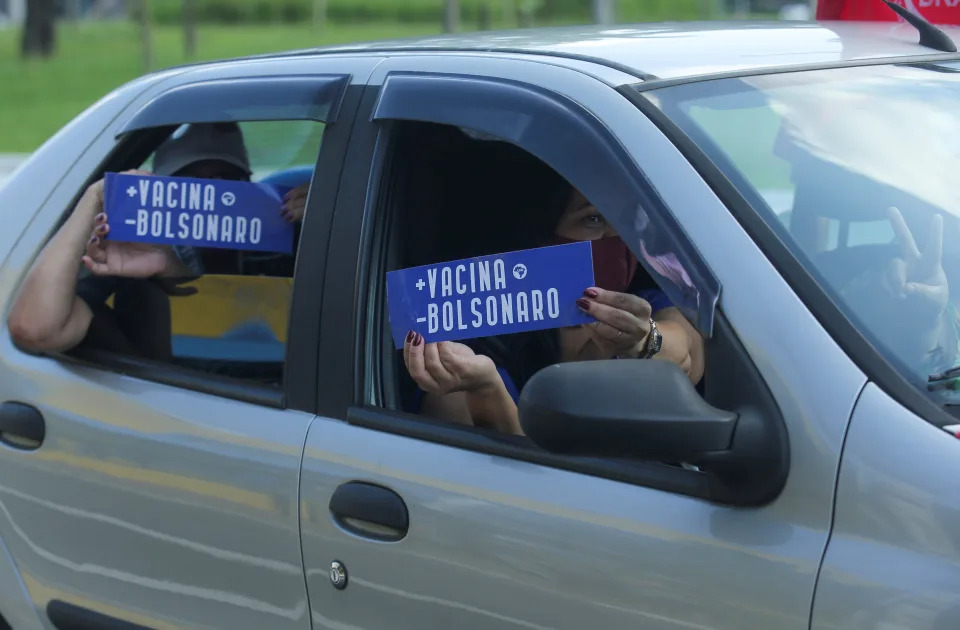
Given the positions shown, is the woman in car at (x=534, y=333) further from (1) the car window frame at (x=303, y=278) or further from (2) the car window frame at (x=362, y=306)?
(1) the car window frame at (x=303, y=278)

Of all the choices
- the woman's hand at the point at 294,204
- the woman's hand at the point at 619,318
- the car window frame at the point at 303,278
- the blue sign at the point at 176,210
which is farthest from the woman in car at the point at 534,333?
the blue sign at the point at 176,210

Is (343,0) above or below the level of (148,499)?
below

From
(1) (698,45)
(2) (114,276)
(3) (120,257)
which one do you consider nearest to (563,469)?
(1) (698,45)

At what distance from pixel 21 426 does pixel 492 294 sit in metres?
1.17

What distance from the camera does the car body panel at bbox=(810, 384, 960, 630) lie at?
5.55 ft

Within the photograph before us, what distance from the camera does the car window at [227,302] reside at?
3.16 meters

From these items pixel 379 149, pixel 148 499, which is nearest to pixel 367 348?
pixel 379 149

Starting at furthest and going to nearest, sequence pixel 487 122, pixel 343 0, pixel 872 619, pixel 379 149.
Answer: pixel 343 0, pixel 379 149, pixel 487 122, pixel 872 619

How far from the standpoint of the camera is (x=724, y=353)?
191cm

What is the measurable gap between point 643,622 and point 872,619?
337mm

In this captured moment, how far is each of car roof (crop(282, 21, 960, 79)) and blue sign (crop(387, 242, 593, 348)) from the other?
355mm

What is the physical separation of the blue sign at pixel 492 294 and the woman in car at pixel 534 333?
26 mm

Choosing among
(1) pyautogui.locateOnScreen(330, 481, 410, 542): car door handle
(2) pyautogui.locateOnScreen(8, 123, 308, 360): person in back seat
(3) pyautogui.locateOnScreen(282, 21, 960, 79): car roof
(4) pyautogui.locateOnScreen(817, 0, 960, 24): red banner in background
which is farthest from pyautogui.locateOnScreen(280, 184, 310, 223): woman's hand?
(4) pyautogui.locateOnScreen(817, 0, 960, 24): red banner in background

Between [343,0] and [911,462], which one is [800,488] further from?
[343,0]
